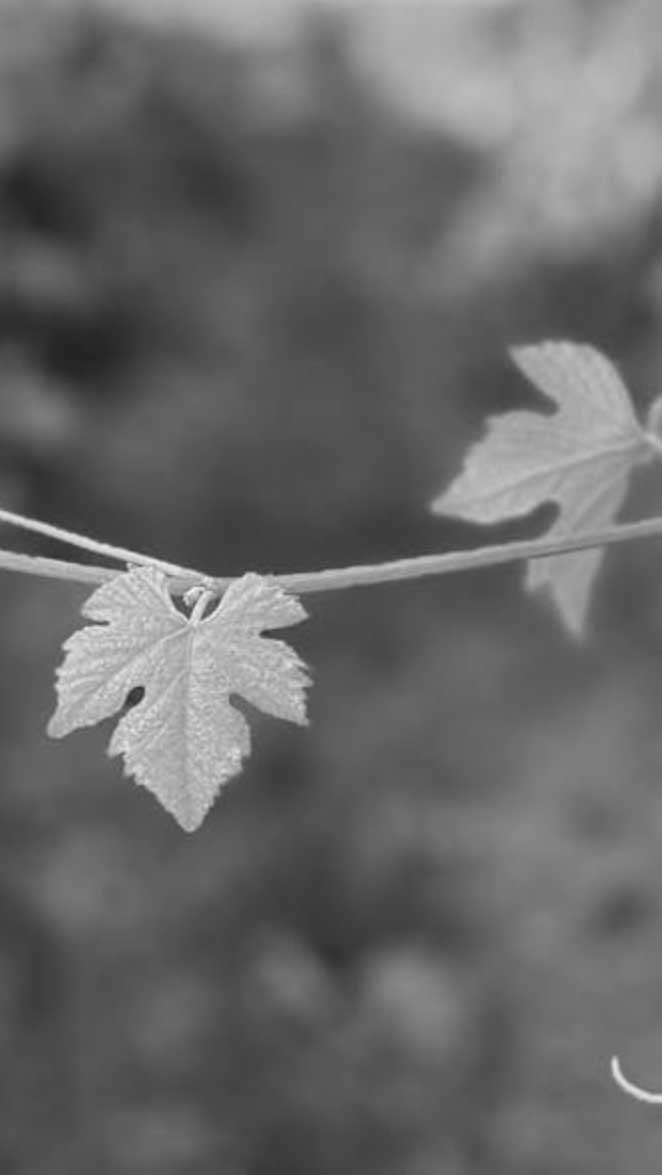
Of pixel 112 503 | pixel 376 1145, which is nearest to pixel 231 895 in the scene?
pixel 376 1145

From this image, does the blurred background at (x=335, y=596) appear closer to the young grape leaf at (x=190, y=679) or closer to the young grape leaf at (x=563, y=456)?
the young grape leaf at (x=563, y=456)

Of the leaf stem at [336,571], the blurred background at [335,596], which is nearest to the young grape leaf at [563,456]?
the leaf stem at [336,571]

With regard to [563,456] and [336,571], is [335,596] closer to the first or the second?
[563,456]

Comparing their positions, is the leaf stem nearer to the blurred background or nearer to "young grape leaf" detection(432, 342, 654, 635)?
"young grape leaf" detection(432, 342, 654, 635)

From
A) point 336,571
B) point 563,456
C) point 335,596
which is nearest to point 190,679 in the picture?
point 336,571

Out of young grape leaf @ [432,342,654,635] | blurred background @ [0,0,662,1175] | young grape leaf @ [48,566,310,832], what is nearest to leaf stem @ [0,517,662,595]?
young grape leaf @ [48,566,310,832]

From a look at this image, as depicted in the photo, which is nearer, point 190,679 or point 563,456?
point 190,679

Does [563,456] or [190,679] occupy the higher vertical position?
[563,456]
